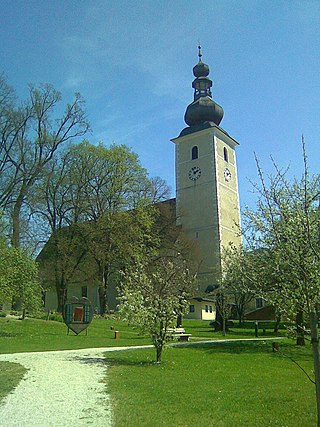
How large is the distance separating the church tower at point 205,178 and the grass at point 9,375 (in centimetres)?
3696

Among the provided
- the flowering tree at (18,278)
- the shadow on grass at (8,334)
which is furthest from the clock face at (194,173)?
the shadow on grass at (8,334)

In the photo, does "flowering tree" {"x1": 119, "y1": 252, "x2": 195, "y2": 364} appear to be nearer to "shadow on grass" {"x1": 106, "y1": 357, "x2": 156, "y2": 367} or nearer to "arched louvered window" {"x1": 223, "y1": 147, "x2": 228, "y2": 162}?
"shadow on grass" {"x1": 106, "y1": 357, "x2": 156, "y2": 367}

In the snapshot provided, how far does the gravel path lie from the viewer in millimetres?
7176

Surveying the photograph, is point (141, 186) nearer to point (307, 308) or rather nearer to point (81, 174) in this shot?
point (81, 174)

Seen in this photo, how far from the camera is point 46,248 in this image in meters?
39.2

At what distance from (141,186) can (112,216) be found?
488 centimetres

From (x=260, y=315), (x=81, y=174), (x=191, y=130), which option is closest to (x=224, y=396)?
(x=81, y=174)

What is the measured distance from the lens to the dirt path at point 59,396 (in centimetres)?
718

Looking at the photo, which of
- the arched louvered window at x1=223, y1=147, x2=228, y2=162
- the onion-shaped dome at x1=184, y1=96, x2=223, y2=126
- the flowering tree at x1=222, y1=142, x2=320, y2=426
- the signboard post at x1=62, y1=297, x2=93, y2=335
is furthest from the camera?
the arched louvered window at x1=223, y1=147, x2=228, y2=162

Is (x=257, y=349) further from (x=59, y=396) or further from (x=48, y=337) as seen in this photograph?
(x=59, y=396)

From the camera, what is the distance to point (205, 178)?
5412cm

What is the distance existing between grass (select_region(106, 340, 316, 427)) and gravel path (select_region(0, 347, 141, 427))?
337mm

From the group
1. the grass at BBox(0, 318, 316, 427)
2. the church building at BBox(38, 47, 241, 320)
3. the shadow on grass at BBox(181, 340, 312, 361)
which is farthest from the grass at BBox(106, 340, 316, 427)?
the church building at BBox(38, 47, 241, 320)

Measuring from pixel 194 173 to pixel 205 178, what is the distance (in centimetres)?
221
